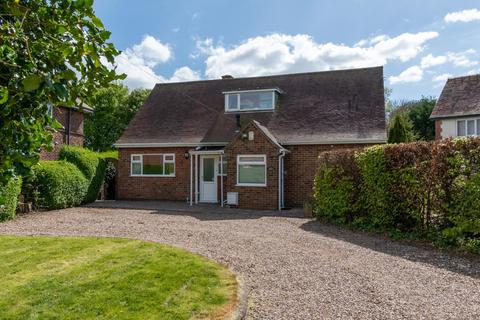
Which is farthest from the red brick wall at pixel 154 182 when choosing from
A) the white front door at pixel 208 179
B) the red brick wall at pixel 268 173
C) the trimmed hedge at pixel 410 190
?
the trimmed hedge at pixel 410 190

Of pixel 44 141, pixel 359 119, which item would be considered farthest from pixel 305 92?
pixel 44 141

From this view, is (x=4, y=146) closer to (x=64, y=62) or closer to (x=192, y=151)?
(x=64, y=62)

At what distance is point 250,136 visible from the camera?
15023mm

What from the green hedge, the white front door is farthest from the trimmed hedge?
the green hedge

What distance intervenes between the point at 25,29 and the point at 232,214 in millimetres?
11680

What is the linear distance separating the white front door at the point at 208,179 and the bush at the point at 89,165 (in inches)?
179

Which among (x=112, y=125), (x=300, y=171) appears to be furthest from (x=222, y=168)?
(x=112, y=125)

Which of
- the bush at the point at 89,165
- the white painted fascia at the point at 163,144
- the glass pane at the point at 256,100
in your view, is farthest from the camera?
the glass pane at the point at 256,100

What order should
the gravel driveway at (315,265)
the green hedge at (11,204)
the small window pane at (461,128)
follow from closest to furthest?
the gravel driveway at (315,265) → the green hedge at (11,204) → the small window pane at (461,128)

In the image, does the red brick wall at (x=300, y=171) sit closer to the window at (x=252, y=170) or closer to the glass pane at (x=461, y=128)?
the window at (x=252, y=170)

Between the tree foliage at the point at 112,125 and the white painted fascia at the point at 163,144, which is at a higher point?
the tree foliage at the point at 112,125

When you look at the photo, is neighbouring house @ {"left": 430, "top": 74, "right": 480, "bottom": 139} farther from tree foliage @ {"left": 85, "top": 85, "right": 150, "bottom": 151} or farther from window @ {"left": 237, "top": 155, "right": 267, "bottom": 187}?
tree foliage @ {"left": 85, "top": 85, "right": 150, "bottom": 151}

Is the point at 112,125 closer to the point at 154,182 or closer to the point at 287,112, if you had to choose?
the point at 154,182

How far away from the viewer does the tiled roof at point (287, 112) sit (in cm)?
1620
